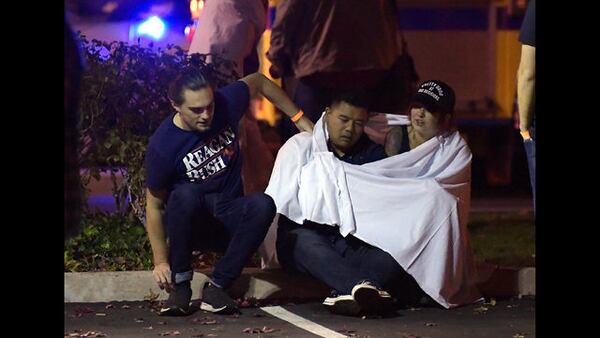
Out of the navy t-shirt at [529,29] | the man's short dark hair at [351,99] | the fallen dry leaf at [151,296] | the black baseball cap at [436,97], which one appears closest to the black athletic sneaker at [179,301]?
the fallen dry leaf at [151,296]

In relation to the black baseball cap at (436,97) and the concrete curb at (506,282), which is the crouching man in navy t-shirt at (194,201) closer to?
the black baseball cap at (436,97)

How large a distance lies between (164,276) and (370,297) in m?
1.12

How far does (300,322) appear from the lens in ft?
22.6

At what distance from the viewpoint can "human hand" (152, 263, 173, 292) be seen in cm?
712

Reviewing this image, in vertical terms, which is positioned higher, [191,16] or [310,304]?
[191,16]

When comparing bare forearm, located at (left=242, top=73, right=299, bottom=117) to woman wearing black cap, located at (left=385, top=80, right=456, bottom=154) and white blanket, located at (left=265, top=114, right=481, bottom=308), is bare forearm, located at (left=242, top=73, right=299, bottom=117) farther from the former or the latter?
woman wearing black cap, located at (left=385, top=80, right=456, bottom=154)

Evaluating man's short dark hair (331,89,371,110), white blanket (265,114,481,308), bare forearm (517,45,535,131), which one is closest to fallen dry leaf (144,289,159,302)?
white blanket (265,114,481,308)

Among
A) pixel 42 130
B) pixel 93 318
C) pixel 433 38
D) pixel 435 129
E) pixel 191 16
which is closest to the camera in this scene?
pixel 42 130

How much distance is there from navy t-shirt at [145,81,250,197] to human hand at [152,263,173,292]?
1.37 feet

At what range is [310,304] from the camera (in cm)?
752

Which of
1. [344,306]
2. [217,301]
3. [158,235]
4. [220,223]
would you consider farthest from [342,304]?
[158,235]

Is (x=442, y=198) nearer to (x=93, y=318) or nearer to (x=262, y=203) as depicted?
(x=262, y=203)

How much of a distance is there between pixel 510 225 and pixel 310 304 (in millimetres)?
4456
